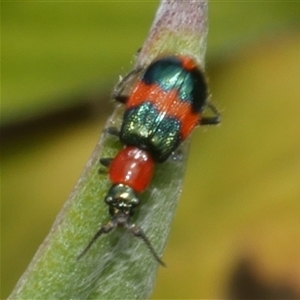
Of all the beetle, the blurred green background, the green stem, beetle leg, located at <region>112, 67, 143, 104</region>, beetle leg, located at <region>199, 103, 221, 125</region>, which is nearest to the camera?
the green stem

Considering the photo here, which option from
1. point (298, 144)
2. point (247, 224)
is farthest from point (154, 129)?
point (298, 144)

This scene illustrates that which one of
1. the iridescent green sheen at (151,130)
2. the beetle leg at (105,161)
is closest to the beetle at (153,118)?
the iridescent green sheen at (151,130)

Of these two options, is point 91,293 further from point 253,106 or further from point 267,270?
point 253,106

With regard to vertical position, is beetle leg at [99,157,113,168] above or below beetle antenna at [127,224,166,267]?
above

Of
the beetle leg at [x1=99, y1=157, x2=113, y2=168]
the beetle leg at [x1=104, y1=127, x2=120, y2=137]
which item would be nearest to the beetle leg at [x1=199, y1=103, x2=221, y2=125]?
the beetle leg at [x1=104, y1=127, x2=120, y2=137]

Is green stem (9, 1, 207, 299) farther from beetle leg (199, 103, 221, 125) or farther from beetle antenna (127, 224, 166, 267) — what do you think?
beetle leg (199, 103, 221, 125)

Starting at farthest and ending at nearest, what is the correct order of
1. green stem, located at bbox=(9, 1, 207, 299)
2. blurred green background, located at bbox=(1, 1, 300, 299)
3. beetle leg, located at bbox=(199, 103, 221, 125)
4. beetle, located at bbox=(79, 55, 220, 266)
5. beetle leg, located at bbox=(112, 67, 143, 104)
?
blurred green background, located at bbox=(1, 1, 300, 299) < beetle leg, located at bbox=(199, 103, 221, 125) < beetle leg, located at bbox=(112, 67, 143, 104) < beetle, located at bbox=(79, 55, 220, 266) < green stem, located at bbox=(9, 1, 207, 299)

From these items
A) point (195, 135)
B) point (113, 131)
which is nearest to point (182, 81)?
point (113, 131)
